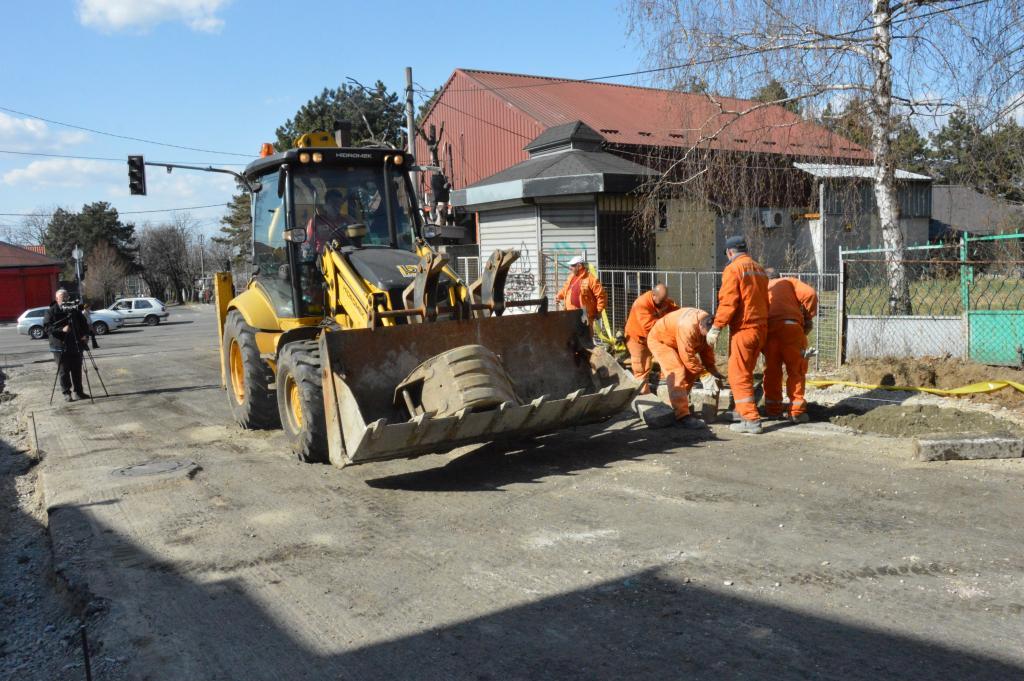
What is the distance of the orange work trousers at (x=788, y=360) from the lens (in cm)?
844

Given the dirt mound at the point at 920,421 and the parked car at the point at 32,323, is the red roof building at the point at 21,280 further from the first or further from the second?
the dirt mound at the point at 920,421

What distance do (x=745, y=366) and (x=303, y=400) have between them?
4217 millimetres

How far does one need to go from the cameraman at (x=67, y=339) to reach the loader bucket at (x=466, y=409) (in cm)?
775

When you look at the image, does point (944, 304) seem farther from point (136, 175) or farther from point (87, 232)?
point (87, 232)

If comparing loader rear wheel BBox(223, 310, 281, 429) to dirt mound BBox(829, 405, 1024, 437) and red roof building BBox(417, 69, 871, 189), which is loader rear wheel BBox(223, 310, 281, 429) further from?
red roof building BBox(417, 69, 871, 189)

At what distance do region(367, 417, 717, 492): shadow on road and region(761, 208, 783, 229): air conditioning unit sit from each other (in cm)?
1483

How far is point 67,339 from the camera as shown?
12422 mm

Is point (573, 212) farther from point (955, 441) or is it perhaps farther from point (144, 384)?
point (955, 441)

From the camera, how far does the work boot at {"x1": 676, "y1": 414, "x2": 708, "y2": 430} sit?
27.5ft

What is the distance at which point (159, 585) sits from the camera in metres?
4.84

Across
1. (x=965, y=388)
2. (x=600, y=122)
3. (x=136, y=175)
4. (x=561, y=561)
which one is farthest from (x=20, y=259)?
(x=561, y=561)

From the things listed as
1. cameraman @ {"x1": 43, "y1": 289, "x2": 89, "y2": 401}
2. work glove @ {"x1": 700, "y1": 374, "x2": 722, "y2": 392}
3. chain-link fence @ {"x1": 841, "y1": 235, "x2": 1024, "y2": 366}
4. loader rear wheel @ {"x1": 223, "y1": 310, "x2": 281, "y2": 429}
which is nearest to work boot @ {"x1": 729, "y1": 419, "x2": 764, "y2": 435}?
work glove @ {"x1": 700, "y1": 374, "x2": 722, "y2": 392}

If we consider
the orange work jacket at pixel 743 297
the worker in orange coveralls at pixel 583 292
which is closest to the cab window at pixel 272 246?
the orange work jacket at pixel 743 297

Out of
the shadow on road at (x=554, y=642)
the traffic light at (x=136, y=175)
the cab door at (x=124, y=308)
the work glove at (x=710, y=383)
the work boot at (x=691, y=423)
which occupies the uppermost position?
the traffic light at (x=136, y=175)
